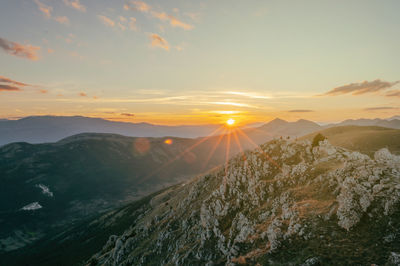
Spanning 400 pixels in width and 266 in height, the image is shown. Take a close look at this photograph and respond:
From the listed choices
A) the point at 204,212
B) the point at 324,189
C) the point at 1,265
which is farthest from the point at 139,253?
the point at 1,265

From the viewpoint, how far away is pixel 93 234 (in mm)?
196625

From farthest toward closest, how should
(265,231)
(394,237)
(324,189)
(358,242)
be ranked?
(324,189) < (265,231) < (358,242) < (394,237)

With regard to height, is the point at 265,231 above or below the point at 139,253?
above

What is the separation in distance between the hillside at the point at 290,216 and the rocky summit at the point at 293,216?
0.12 m

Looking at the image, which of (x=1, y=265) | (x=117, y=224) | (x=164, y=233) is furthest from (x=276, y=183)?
(x=1, y=265)

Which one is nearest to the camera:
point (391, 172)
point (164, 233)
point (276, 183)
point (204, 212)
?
point (391, 172)

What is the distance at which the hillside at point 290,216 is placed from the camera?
2877 centimetres

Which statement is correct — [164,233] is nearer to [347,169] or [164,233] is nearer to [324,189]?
[324,189]

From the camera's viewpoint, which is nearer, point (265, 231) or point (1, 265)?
point (265, 231)

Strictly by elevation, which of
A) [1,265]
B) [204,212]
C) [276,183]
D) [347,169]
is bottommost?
[1,265]

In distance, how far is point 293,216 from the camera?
36844mm

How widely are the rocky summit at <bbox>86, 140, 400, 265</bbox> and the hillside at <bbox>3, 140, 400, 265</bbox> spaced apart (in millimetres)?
124

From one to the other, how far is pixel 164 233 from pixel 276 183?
41.8 meters

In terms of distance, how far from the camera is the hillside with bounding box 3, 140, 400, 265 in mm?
28766
